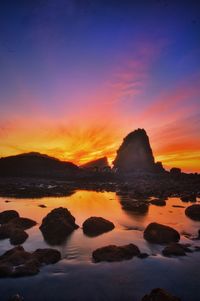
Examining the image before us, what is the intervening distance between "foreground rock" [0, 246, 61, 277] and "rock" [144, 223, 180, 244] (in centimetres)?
816

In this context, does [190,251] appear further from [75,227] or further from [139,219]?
[139,219]

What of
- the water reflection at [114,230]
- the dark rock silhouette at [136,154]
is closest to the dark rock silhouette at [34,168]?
the dark rock silhouette at [136,154]

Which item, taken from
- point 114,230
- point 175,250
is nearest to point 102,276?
point 175,250

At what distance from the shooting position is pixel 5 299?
1324 cm

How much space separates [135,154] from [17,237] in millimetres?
162658

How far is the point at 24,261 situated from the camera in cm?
1695

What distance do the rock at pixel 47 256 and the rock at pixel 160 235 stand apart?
26.8 ft

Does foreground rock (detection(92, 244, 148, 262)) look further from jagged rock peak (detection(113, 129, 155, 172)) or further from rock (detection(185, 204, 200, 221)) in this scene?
jagged rock peak (detection(113, 129, 155, 172))

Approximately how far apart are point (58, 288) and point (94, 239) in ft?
31.3

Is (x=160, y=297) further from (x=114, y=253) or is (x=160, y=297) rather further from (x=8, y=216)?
(x=8, y=216)

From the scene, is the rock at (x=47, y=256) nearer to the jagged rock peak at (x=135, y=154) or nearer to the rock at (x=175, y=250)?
the rock at (x=175, y=250)

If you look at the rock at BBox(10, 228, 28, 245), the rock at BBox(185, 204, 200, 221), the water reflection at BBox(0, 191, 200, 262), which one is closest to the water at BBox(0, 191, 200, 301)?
the water reflection at BBox(0, 191, 200, 262)

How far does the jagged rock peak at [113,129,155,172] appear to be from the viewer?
594ft

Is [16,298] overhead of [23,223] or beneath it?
beneath
